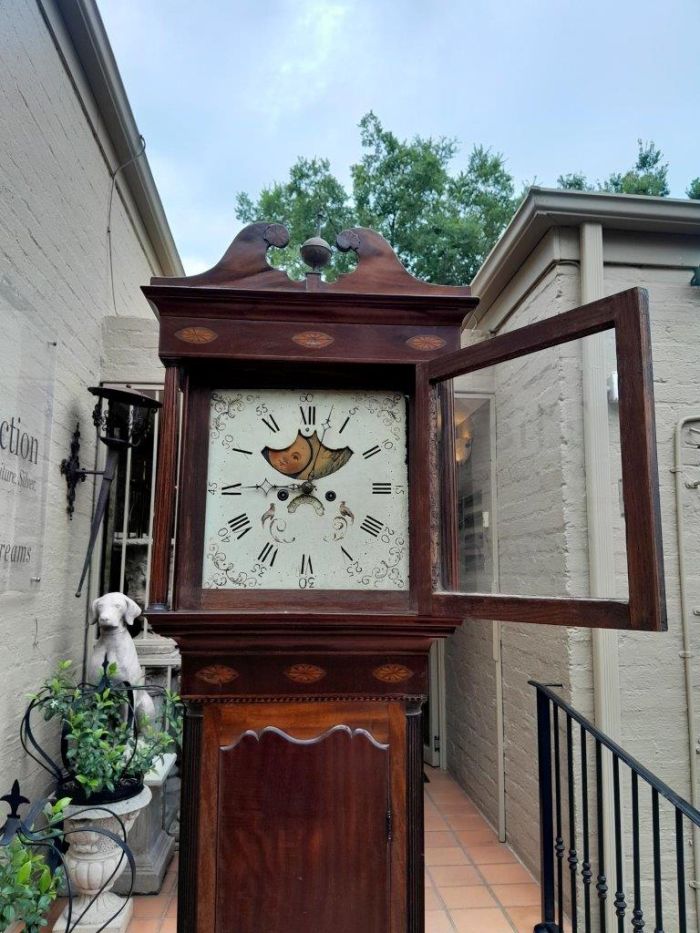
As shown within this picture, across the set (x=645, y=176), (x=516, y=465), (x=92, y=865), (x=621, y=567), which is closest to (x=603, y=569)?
(x=621, y=567)

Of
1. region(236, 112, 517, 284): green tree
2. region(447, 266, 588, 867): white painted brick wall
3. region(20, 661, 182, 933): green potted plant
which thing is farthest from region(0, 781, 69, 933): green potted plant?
region(236, 112, 517, 284): green tree

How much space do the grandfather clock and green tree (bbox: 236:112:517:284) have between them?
835cm

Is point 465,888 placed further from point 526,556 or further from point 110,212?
point 110,212

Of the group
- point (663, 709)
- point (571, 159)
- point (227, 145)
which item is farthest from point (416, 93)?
point (663, 709)

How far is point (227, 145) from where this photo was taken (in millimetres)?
11664

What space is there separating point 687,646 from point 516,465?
1.45 m

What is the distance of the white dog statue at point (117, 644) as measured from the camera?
8.36ft

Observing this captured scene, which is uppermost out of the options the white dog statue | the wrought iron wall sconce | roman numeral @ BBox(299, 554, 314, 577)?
the wrought iron wall sconce

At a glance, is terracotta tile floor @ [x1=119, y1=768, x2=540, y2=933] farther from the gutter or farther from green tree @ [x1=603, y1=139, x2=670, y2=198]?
green tree @ [x1=603, y1=139, x2=670, y2=198]

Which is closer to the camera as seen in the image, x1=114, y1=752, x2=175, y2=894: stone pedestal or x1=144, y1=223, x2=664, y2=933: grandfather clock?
x1=144, y1=223, x2=664, y2=933: grandfather clock

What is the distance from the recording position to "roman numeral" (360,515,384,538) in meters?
1.24

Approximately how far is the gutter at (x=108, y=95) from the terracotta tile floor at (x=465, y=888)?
355 centimetres

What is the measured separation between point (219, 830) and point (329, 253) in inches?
46.0

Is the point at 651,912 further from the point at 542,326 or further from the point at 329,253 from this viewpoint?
the point at 329,253
